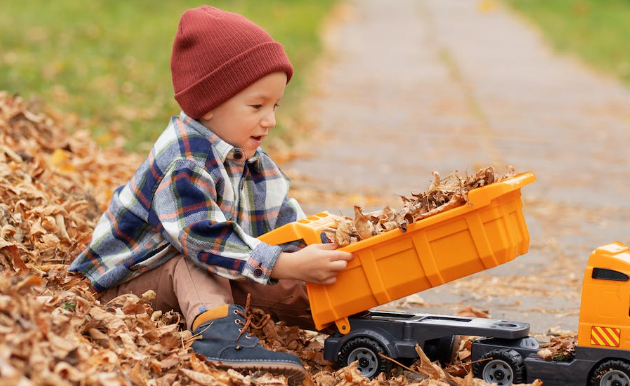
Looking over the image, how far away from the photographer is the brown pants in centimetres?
349

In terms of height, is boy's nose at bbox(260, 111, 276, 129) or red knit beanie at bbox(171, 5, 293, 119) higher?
red knit beanie at bbox(171, 5, 293, 119)

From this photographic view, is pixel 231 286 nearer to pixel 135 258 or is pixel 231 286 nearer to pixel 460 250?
pixel 135 258

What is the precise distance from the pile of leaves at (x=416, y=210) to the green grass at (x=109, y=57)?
3694 millimetres

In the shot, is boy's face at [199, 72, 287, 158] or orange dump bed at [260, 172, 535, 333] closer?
orange dump bed at [260, 172, 535, 333]

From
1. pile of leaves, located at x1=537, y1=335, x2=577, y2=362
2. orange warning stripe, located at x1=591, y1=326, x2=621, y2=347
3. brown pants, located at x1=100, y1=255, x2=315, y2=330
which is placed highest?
brown pants, located at x1=100, y1=255, x2=315, y2=330

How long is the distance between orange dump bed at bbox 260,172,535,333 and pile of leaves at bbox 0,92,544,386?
25cm

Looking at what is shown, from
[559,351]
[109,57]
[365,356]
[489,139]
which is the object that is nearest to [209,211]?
[365,356]

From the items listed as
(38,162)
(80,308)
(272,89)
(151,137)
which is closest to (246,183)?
(272,89)

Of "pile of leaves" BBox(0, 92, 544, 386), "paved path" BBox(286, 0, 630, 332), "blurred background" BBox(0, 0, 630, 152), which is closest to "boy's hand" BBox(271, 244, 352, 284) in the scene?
"pile of leaves" BBox(0, 92, 544, 386)

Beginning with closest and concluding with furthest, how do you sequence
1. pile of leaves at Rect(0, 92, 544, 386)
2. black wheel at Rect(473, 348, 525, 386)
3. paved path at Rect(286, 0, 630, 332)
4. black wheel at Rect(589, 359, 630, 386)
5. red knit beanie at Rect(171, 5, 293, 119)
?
pile of leaves at Rect(0, 92, 544, 386), black wheel at Rect(589, 359, 630, 386), black wheel at Rect(473, 348, 525, 386), red knit beanie at Rect(171, 5, 293, 119), paved path at Rect(286, 0, 630, 332)

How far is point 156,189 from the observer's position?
11.8ft

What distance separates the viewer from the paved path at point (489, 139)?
4961 mm

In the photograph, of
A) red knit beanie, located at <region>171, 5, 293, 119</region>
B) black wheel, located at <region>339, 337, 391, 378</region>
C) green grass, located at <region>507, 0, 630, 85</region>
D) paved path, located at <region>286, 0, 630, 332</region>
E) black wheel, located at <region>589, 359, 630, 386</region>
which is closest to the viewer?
black wheel, located at <region>589, 359, 630, 386</region>

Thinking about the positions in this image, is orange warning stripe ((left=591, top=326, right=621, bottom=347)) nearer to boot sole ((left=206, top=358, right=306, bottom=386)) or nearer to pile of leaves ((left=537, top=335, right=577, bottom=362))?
pile of leaves ((left=537, top=335, right=577, bottom=362))
